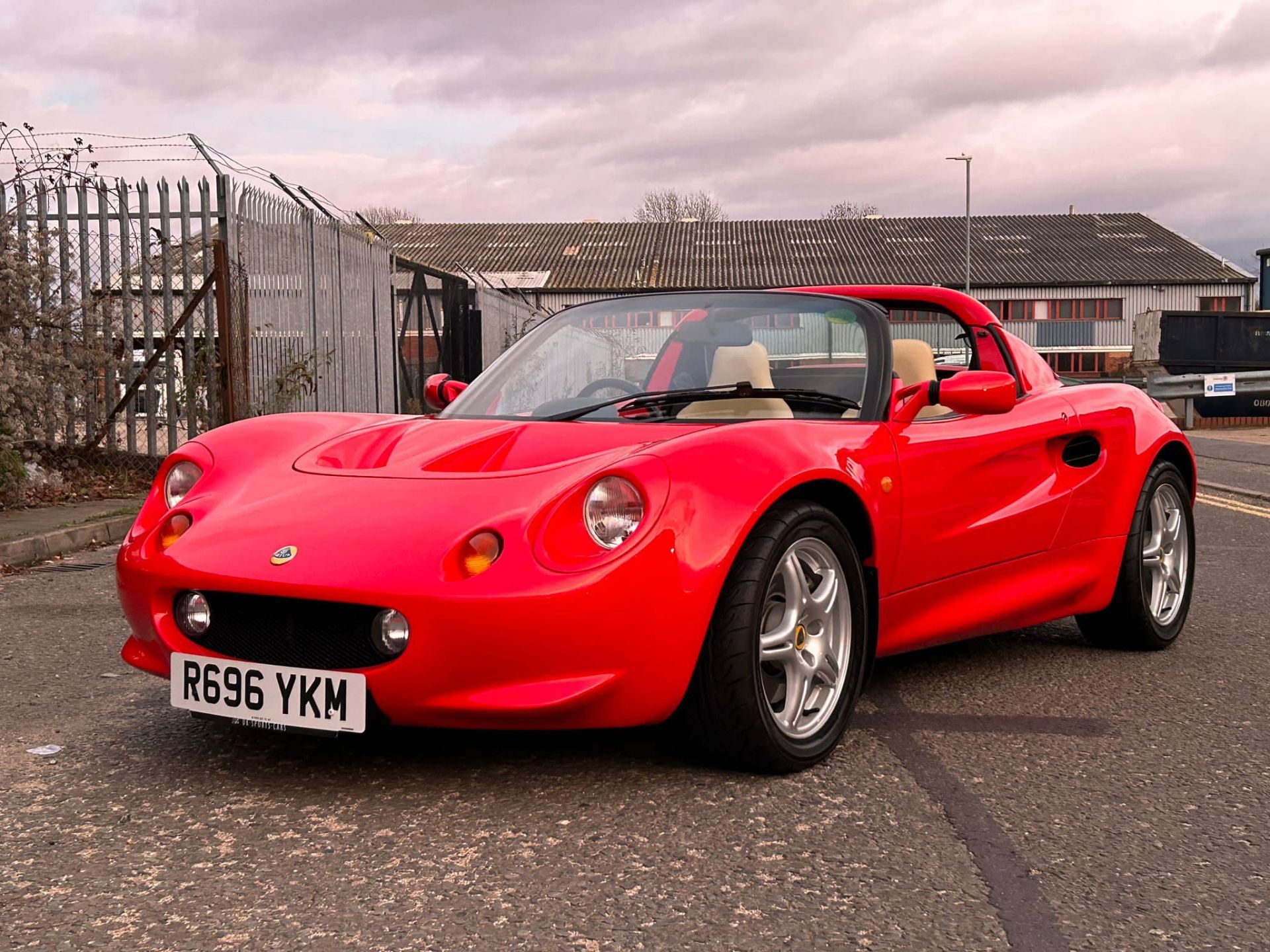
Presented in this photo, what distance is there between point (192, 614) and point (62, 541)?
16.9 ft

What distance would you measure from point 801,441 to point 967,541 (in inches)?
35.2

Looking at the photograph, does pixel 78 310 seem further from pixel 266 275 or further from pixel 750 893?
pixel 750 893

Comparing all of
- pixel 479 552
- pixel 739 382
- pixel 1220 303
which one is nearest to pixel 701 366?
pixel 739 382

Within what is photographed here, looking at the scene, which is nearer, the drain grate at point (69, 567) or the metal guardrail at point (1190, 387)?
the drain grate at point (69, 567)

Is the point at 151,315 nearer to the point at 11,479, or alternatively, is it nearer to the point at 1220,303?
the point at 11,479

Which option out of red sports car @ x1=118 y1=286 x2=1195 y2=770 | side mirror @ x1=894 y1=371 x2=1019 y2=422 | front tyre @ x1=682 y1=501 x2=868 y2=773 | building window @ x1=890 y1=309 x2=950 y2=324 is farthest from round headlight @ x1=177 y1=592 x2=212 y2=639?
building window @ x1=890 y1=309 x2=950 y2=324

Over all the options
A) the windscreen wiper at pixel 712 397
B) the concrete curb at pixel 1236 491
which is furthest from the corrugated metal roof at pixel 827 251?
the windscreen wiper at pixel 712 397

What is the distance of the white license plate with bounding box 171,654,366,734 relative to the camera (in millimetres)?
3001

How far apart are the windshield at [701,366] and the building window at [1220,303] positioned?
53.9 m

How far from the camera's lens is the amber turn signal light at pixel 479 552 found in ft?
9.84

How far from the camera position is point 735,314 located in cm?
432

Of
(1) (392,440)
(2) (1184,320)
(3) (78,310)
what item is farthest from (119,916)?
(2) (1184,320)

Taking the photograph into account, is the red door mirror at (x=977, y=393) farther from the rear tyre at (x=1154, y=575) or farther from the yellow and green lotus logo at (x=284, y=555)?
the yellow and green lotus logo at (x=284, y=555)

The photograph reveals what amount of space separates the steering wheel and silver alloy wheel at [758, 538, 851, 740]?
0.89 m
